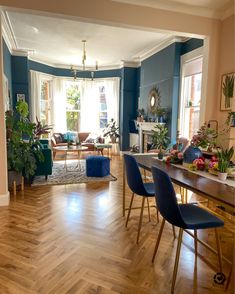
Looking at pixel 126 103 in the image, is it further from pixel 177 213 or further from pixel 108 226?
pixel 177 213

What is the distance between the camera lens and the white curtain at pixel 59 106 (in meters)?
8.09

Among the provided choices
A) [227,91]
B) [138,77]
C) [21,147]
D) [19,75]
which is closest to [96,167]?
[21,147]

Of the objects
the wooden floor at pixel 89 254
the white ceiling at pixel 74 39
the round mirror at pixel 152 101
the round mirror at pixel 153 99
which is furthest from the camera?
the round mirror at pixel 152 101

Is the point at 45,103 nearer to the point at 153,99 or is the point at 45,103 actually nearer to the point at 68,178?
the point at 153,99

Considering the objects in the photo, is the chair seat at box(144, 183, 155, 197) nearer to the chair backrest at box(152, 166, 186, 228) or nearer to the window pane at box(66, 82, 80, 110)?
the chair backrest at box(152, 166, 186, 228)

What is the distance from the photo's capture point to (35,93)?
288 inches

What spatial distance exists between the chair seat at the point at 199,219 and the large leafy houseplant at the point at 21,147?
114 inches

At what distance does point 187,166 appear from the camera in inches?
95.4

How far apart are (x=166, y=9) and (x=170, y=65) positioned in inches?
76.6

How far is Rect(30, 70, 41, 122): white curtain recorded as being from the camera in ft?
23.5

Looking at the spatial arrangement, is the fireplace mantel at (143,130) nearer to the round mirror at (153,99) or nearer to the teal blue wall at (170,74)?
the round mirror at (153,99)

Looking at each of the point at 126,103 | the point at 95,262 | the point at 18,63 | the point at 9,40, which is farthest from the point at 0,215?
the point at 126,103

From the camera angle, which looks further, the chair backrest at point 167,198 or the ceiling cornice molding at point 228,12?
the ceiling cornice molding at point 228,12

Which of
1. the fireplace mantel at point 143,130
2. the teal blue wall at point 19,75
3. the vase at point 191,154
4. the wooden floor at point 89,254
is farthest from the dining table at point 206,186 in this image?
the teal blue wall at point 19,75
